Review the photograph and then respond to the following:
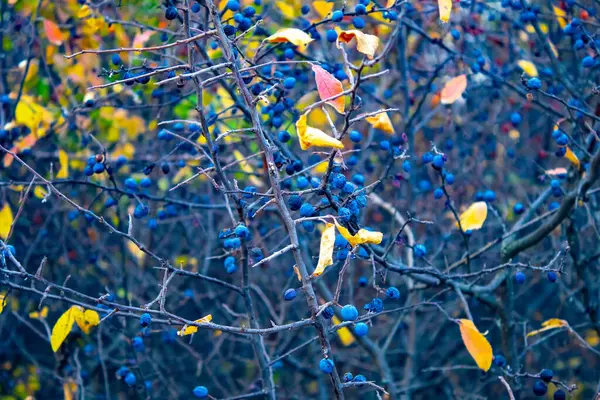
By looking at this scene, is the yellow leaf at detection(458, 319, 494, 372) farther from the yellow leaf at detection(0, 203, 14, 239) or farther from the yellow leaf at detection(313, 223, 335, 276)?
the yellow leaf at detection(0, 203, 14, 239)

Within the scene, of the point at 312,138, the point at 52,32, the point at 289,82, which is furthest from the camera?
the point at 52,32

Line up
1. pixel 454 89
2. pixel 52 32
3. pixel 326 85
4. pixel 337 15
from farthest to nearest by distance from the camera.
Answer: pixel 52 32 < pixel 454 89 < pixel 337 15 < pixel 326 85

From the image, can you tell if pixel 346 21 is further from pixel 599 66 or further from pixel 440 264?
pixel 440 264

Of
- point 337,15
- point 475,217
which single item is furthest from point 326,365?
point 337,15

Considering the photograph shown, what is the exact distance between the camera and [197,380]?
4.95 metres

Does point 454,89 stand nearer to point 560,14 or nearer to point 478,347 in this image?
point 560,14

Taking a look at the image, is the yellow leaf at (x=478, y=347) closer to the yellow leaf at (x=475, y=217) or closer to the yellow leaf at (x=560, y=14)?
the yellow leaf at (x=475, y=217)

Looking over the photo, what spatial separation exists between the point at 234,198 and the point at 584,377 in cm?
404

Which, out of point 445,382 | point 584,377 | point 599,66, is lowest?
point 584,377

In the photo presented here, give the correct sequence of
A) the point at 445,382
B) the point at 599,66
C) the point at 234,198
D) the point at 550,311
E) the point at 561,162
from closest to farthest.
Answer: the point at 234,198 < the point at 599,66 < the point at 445,382 < the point at 561,162 < the point at 550,311

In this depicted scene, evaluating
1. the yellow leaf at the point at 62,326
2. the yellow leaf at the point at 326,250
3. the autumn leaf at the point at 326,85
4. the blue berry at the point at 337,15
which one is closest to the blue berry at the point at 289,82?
the blue berry at the point at 337,15

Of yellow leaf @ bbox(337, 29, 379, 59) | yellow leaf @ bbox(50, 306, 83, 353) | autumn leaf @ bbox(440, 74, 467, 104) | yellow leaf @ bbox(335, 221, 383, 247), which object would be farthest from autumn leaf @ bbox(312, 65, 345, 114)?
autumn leaf @ bbox(440, 74, 467, 104)

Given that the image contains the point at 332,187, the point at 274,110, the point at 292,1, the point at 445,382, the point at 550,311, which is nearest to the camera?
the point at 332,187

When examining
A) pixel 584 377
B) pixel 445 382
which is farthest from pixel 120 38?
pixel 584 377
